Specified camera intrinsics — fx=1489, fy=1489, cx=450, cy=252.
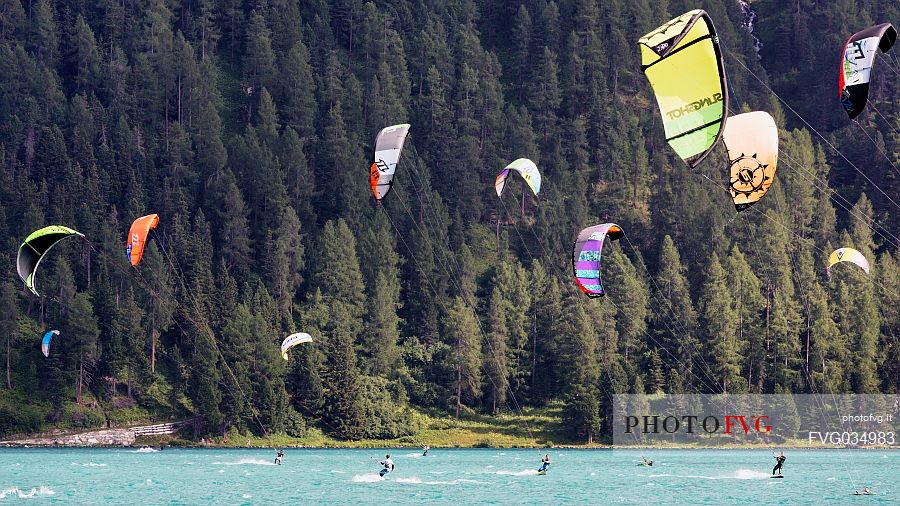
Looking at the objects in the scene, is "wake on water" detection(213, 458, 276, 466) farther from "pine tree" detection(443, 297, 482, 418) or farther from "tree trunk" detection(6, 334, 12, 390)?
"tree trunk" detection(6, 334, 12, 390)

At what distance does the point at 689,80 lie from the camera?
30.4 meters

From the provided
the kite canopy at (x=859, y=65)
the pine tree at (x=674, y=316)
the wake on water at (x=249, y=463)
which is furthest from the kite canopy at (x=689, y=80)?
the pine tree at (x=674, y=316)

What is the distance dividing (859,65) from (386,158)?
1991 centimetres

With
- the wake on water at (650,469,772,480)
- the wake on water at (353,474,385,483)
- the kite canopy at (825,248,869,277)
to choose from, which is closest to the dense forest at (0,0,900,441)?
the kite canopy at (825,248,869,277)

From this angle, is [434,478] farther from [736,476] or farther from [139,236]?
[139,236]

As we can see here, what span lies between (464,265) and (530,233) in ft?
37.7

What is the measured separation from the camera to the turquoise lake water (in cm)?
5619

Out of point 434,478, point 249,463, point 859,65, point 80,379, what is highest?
point 859,65

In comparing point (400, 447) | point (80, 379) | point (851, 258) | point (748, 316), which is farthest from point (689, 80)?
point (748, 316)

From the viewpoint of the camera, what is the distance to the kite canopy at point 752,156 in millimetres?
37812

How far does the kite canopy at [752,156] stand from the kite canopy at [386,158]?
1520 cm

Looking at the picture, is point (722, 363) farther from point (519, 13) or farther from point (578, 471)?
point (519, 13)

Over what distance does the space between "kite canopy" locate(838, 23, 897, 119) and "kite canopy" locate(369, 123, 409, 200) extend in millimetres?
18294

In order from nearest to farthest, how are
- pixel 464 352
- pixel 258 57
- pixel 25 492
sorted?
1. pixel 25 492
2. pixel 464 352
3. pixel 258 57
